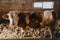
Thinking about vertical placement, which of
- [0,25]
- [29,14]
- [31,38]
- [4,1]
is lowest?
[31,38]

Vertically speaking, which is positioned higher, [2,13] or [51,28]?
[2,13]

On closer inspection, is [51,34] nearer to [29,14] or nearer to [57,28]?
[57,28]

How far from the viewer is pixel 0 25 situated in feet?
4.53

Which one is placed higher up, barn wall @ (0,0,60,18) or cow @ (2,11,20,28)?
barn wall @ (0,0,60,18)

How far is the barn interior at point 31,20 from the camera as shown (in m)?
1.37

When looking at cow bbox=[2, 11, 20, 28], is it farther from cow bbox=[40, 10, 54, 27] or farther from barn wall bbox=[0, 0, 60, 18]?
Result: cow bbox=[40, 10, 54, 27]

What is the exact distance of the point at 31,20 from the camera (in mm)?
1391

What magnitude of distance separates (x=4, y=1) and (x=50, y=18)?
0.52 m

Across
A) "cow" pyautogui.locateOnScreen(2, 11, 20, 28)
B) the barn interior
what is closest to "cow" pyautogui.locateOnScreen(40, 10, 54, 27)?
the barn interior

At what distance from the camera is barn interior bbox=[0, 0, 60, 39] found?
1365 mm

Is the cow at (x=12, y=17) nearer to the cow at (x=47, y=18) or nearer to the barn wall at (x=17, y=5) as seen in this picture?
the barn wall at (x=17, y=5)

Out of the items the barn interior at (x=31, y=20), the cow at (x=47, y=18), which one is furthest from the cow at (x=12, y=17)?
the cow at (x=47, y=18)

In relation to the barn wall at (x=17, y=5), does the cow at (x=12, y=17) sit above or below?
below

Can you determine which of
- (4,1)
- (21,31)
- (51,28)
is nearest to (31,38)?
(21,31)
